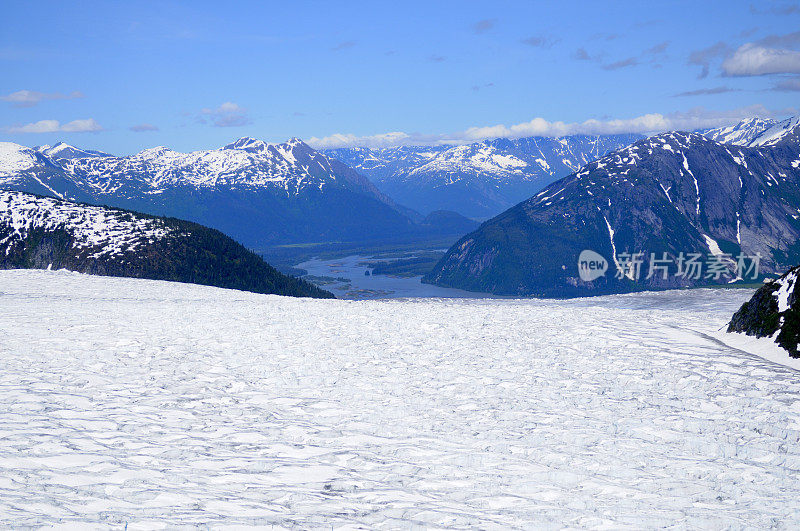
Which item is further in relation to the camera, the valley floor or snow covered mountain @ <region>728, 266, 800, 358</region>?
snow covered mountain @ <region>728, 266, 800, 358</region>

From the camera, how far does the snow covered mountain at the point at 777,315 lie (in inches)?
850

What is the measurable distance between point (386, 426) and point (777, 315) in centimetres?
1837

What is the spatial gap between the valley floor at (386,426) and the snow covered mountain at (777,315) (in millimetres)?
1630

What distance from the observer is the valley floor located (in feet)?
30.7

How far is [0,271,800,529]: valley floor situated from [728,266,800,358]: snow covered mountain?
1.63 metres

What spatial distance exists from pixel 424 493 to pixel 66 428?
27.2 ft

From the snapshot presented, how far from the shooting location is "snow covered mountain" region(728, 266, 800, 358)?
21.6 m

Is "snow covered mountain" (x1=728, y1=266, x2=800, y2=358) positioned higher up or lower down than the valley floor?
higher up

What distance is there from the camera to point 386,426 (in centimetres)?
1405

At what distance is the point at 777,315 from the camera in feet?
75.2

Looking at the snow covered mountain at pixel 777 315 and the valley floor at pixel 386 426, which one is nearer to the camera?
the valley floor at pixel 386 426

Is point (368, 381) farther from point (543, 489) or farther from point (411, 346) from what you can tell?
point (543, 489)

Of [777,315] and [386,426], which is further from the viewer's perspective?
[777,315]

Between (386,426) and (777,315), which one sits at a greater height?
(777,315)
